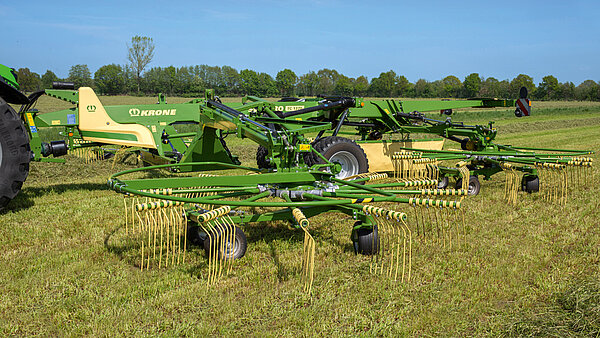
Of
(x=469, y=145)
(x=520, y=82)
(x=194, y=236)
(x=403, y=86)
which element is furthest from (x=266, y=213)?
(x=520, y=82)

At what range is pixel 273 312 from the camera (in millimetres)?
3422

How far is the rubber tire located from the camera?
14.9 feet

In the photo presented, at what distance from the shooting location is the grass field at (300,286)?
323 cm

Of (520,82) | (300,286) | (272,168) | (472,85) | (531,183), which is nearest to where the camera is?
(300,286)

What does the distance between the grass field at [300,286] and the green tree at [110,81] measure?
53714mm

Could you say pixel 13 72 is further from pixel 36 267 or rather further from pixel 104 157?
pixel 104 157

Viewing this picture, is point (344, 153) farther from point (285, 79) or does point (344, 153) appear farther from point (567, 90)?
point (567, 90)

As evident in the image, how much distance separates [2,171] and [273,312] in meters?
4.12

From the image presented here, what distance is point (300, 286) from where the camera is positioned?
384 centimetres

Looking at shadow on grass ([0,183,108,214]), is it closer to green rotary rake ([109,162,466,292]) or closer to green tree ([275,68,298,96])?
green rotary rake ([109,162,466,292])

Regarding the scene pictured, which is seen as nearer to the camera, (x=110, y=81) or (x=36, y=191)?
(x=36, y=191)

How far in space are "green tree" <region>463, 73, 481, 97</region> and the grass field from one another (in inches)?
3092

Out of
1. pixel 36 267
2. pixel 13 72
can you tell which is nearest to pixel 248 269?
pixel 36 267

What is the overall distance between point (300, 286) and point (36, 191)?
5906 mm
